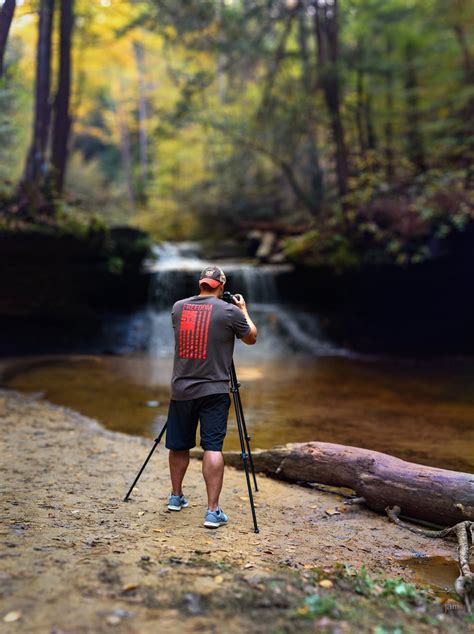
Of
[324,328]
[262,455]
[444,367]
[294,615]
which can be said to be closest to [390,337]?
[324,328]

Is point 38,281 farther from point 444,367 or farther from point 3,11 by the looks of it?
point 444,367

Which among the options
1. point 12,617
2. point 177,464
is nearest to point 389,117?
point 177,464

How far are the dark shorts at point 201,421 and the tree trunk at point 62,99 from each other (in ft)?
41.9

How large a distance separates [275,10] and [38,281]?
10.6m

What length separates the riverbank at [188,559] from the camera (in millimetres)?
2625

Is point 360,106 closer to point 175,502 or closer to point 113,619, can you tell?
point 175,502

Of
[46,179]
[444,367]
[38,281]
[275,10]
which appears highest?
[275,10]

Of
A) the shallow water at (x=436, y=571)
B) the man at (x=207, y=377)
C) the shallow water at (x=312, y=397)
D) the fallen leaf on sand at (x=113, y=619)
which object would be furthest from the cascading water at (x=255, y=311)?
the fallen leaf on sand at (x=113, y=619)

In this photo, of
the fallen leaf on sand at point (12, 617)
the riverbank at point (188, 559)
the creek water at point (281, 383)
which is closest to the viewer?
the fallen leaf on sand at point (12, 617)

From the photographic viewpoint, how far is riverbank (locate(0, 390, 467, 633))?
2625mm

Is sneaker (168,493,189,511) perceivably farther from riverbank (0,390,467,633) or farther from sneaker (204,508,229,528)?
sneaker (204,508,229,528)

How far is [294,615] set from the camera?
2.67 metres

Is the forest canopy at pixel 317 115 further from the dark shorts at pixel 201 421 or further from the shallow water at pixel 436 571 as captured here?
the shallow water at pixel 436 571

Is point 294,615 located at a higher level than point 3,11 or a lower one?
lower
